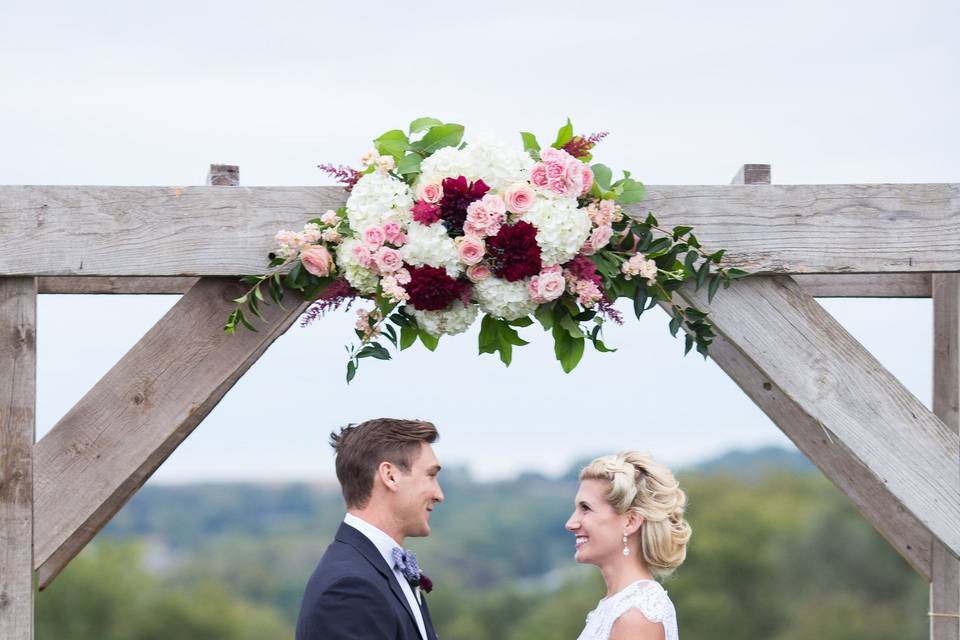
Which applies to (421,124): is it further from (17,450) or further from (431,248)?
(17,450)

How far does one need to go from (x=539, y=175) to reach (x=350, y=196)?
21.6 inches

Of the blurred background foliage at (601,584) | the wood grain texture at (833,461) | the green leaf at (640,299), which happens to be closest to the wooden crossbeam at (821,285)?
the wood grain texture at (833,461)

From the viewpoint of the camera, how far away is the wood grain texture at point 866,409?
13.6 ft

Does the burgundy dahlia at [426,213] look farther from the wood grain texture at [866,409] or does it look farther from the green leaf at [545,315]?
the wood grain texture at [866,409]

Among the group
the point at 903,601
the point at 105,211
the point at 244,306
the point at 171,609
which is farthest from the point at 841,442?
the point at 171,609

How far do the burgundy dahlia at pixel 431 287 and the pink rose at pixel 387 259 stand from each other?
0.17 feet

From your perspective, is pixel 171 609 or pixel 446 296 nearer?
pixel 446 296

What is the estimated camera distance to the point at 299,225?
4172 millimetres

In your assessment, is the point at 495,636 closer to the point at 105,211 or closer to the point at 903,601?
the point at 903,601

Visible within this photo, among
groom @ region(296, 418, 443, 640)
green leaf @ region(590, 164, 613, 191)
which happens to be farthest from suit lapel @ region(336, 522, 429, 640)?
green leaf @ region(590, 164, 613, 191)

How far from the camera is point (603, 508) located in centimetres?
459

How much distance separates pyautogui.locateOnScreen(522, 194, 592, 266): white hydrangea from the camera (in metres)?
3.96

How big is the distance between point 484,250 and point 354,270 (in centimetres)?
37

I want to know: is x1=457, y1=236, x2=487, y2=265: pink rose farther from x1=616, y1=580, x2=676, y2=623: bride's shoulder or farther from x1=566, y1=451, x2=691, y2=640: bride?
x1=616, y1=580, x2=676, y2=623: bride's shoulder
